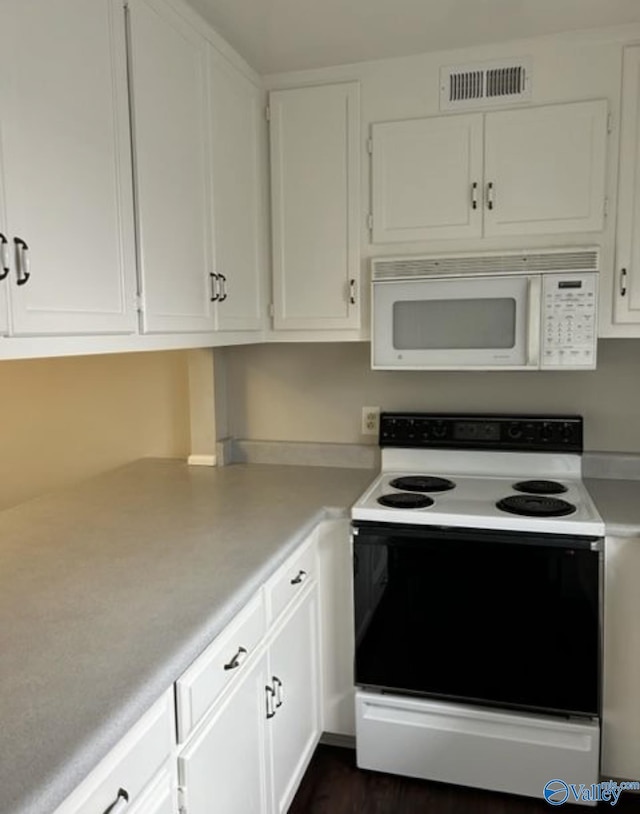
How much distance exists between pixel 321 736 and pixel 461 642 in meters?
0.65

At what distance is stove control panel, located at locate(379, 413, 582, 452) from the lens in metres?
2.27

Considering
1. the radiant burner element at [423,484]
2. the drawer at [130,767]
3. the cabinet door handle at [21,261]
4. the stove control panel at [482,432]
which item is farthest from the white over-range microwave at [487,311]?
the drawer at [130,767]

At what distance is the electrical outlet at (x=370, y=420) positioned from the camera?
2525mm

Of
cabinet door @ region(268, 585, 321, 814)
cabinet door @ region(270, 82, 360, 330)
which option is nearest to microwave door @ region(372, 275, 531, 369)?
cabinet door @ region(270, 82, 360, 330)

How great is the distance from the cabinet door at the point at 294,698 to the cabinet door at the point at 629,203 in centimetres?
133

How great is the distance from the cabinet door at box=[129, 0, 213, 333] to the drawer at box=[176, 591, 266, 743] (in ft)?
2.49

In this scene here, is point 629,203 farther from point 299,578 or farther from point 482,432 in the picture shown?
point 299,578

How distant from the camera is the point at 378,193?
220 cm

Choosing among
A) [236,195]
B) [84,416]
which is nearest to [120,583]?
[236,195]

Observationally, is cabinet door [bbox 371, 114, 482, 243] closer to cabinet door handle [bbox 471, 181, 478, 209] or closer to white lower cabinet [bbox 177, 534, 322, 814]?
cabinet door handle [bbox 471, 181, 478, 209]

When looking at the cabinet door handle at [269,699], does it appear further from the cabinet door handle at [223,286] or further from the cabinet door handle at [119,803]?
the cabinet door handle at [223,286]

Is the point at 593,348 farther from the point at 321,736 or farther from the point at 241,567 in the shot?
the point at 321,736

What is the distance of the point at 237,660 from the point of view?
139cm

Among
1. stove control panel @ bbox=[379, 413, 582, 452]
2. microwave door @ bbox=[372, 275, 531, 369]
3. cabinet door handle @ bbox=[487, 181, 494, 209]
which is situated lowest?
stove control panel @ bbox=[379, 413, 582, 452]
